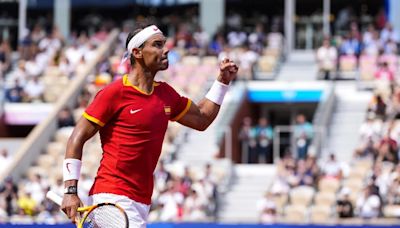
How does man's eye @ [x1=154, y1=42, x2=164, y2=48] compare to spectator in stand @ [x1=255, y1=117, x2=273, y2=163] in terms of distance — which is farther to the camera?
spectator in stand @ [x1=255, y1=117, x2=273, y2=163]

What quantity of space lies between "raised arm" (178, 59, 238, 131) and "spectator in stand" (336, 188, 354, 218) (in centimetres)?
1155

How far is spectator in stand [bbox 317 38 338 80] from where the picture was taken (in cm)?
2706

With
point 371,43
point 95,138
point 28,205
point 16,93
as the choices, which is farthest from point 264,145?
point 16,93

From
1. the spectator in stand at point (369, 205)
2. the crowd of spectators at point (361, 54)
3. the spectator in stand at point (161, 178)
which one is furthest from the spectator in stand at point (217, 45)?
the spectator in stand at point (369, 205)

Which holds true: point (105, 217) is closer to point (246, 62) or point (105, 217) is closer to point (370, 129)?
point (370, 129)

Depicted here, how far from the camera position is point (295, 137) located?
23.7m

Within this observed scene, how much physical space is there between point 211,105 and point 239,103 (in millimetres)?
18134

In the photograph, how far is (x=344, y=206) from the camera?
19938 millimetres

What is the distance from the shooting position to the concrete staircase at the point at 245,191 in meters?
22.5

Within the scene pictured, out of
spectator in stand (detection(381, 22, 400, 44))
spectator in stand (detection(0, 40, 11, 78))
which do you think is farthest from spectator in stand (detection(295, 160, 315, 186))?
spectator in stand (detection(0, 40, 11, 78))

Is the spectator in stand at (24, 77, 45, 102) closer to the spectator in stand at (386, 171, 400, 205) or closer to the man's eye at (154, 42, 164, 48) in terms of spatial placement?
the spectator in stand at (386, 171, 400, 205)

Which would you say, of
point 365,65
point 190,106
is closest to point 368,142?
point 365,65

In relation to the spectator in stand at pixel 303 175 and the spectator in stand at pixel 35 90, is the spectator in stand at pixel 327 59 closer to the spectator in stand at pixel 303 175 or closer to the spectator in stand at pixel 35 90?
the spectator in stand at pixel 303 175

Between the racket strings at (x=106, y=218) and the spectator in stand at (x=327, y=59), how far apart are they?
19.8 metres
